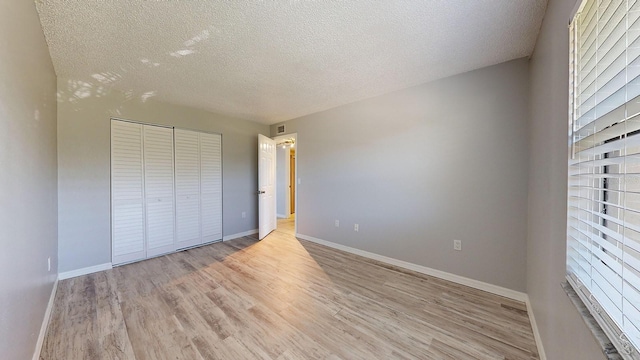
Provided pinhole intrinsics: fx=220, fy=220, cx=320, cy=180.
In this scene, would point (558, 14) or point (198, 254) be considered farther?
point (198, 254)

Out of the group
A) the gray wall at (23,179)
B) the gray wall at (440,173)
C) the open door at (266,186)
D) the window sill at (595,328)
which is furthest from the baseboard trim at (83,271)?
the window sill at (595,328)

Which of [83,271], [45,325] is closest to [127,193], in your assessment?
[83,271]

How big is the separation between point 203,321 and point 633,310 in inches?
91.5

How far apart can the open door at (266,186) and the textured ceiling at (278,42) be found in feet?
4.71

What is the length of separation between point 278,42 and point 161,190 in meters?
2.79

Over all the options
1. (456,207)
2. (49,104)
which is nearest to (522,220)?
(456,207)

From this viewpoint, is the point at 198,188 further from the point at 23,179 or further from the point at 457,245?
the point at 457,245

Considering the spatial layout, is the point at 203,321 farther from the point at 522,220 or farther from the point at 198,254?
the point at 522,220

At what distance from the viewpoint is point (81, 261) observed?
2.63 metres

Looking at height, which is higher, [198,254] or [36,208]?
[36,208]

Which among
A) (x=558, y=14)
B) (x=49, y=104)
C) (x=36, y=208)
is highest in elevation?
Result: (x=558, y=14)

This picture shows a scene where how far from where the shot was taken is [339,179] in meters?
3.48

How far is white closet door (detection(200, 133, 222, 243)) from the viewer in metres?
3.71

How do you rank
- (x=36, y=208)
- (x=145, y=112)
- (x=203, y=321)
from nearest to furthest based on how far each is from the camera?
1. (x=36, y=208)
2. (x=203, y=321)
3. (x=145, y=112)
